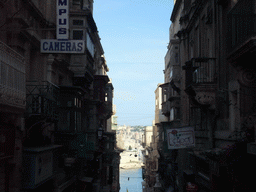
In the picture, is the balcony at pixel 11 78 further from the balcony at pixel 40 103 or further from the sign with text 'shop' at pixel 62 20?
the balcony at pixel 40 103

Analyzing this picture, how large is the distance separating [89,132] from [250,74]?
25400 mm

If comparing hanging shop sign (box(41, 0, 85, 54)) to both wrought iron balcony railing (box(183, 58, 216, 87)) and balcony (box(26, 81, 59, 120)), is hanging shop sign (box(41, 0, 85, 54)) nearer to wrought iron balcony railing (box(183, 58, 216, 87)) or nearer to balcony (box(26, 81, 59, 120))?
balcony (box(26, 81, 59, 120))

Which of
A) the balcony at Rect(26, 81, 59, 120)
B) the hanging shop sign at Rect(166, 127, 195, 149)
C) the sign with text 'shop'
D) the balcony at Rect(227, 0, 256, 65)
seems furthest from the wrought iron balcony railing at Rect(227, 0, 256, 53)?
the balcony at Rect(26, 81, 59, 120)

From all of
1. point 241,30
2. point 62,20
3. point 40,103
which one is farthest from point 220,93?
point 40,103

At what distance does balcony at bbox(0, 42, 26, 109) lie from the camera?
11195 millimetres

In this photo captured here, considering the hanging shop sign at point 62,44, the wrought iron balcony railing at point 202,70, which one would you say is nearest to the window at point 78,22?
the wrought iron balcony railing at point 202,70

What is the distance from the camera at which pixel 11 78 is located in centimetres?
1200

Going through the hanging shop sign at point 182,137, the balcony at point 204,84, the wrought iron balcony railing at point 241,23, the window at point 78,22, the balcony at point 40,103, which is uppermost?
the window at point 78,22

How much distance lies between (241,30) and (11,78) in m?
7.08

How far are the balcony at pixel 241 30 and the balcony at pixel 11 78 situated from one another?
259 inches

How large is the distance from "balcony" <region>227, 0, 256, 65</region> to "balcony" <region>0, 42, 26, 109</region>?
6570mm

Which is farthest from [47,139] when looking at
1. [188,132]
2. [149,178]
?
[149,178]

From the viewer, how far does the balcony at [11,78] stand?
36.7 feet

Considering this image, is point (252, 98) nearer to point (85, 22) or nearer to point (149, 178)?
point (85, 22)
